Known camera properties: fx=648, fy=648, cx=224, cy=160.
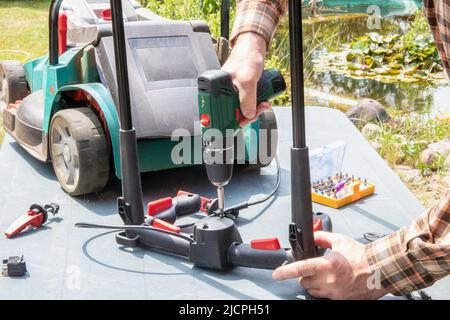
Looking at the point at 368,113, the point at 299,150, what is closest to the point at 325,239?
the point at 299,150

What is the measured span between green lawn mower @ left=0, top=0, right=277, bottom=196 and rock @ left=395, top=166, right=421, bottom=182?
2.95 ft

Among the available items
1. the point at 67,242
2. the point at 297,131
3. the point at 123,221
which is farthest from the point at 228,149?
the point at 67,242

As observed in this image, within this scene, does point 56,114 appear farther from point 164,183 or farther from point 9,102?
point 9,102

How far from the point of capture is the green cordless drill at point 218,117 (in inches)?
56.4

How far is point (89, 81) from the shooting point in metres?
1.99

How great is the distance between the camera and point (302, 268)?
1316mm

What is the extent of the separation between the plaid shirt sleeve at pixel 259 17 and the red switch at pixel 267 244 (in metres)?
0.46

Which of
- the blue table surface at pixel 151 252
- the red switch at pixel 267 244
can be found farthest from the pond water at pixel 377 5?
the red switch at pixel 267 244

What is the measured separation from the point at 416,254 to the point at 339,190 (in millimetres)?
743

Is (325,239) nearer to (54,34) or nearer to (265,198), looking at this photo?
(265,198)

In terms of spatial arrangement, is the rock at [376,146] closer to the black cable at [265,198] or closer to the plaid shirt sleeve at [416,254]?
the black cable at [265,198]

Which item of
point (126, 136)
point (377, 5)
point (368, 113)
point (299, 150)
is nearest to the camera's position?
point (299, 150)
